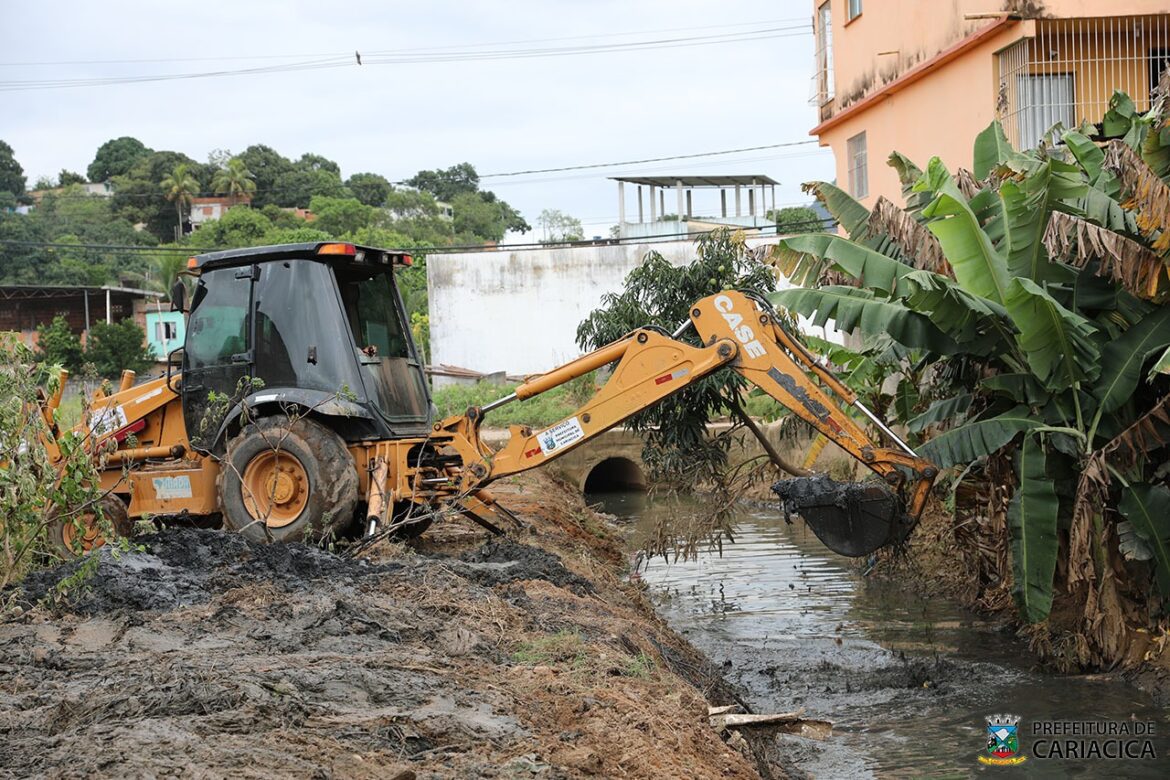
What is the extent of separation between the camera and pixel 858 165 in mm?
22875

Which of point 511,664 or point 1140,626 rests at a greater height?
point 511,664

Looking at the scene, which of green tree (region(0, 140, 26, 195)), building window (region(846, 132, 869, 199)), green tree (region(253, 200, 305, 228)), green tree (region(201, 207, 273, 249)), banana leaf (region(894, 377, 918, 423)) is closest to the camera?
banana leaf (region(894, 377, 918, 423))

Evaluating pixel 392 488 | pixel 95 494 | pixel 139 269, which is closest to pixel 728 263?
pixel 392 488

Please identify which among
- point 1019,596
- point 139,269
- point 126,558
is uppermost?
point 139,269

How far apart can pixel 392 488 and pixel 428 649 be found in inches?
153

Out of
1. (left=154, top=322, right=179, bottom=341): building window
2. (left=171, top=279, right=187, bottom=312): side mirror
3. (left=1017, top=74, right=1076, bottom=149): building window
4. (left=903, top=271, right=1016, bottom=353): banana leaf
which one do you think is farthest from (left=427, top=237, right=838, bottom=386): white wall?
(left=903, top=271, right=1016, bottom=353): banana leaf

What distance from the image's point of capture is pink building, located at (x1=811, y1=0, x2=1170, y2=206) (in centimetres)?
1631

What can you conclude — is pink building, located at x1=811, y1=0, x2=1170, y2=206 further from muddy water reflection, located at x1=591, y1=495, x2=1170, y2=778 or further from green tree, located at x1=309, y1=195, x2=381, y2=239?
green tree, located at x1=309, y1=195, x2=381, y2=239

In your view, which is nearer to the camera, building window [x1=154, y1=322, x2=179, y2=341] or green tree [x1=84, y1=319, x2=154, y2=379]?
green tree [x1=84, y1=319, x2=154, y2=379]

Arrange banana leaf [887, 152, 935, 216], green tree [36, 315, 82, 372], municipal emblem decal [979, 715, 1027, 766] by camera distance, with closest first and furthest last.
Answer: municipal emblem decal [979, 715, 1027, 766]
banana leaf [887, 152, 935, 216]
green tree [36, 315, 82, 372]

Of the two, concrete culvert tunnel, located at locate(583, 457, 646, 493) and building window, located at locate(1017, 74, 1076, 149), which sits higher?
building window, located at locate(1017, 74, 1076, 149)

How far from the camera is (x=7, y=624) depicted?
7.15 meters

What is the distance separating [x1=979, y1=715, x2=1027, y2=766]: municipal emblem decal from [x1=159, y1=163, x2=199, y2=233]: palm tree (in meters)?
68.4

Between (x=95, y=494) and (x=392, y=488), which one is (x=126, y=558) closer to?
(x=95, y=494)
